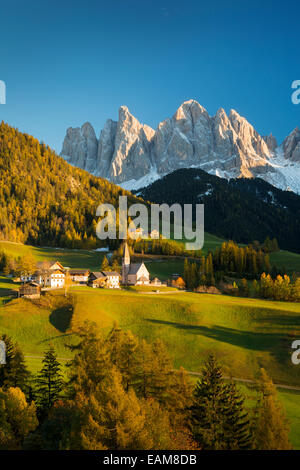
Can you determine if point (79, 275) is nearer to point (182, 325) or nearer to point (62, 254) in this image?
point (182, 325)

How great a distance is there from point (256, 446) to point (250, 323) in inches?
1474

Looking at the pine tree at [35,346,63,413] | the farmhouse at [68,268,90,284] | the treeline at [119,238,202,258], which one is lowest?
the pine tree at [35,346,63,413]

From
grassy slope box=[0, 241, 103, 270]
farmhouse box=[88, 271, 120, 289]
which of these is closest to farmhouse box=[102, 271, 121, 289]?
farmhouse box=[88, 271, 120, 289]

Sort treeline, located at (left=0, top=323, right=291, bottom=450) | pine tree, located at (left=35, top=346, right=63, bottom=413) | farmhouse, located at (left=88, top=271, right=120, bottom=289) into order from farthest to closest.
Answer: farmhouse, located at (left=88, top=271, right=120, bottom=289)
pine tree, located at (left=35, top=346, right=63, bottom=413)
treeline, located at (left=0, top=323, right=291, bottom=450)

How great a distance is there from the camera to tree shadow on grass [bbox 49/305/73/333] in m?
61.9

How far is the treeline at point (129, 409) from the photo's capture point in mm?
23656

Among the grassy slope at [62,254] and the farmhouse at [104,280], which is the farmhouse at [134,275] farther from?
the grassy slope at [62,254]

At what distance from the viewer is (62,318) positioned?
6450 cm

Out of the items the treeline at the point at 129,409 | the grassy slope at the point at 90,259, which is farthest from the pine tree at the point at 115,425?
the grassy slope at the point at 90,259

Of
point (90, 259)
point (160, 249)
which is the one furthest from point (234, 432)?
point (160, 249)

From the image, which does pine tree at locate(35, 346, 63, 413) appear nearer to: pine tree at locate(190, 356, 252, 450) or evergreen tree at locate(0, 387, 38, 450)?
evergreen tree at locate(0, 387, 38, 450)

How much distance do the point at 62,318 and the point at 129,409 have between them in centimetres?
4345

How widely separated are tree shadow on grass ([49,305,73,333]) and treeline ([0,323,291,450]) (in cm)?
2101
